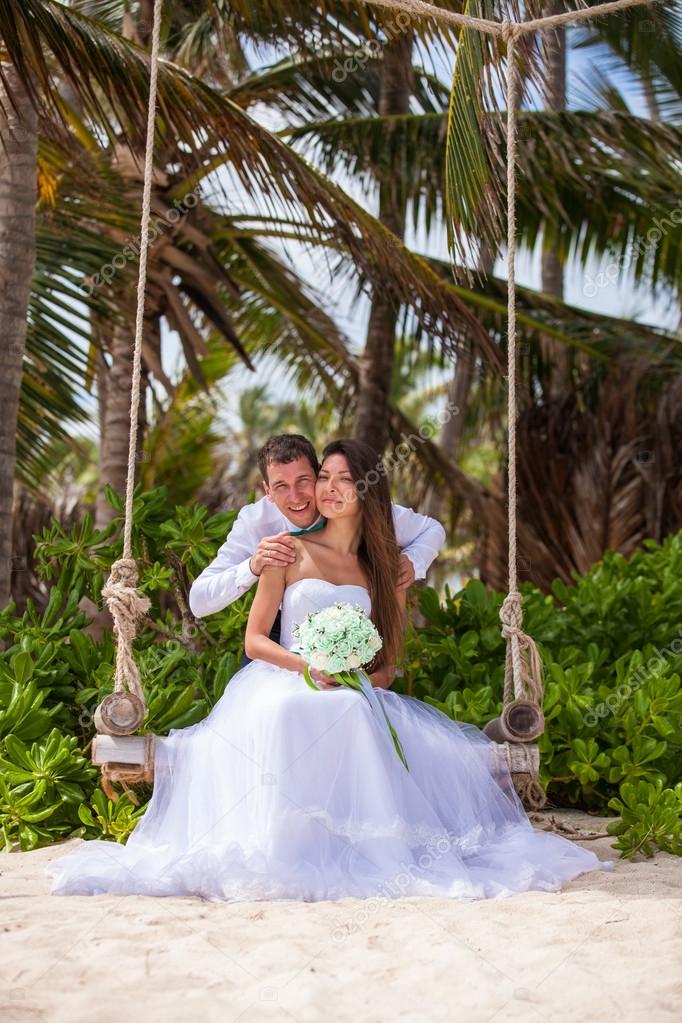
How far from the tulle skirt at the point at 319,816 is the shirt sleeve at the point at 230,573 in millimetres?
368

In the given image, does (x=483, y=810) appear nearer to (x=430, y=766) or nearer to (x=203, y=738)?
(x=430, y=766)

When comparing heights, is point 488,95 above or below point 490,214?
above

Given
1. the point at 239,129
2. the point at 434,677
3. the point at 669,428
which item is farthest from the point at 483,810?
the point at 669,428

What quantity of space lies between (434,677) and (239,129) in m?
2.69

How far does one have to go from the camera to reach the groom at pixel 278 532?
3.98 m

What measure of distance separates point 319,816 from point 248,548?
124 centimetres

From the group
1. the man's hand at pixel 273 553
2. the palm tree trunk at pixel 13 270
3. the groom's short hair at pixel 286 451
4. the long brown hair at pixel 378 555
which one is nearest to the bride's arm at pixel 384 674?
the long brown hair at pixel 378 555

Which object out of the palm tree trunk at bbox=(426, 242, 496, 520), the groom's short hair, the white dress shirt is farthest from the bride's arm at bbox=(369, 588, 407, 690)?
the palm tree trunk at bbox=(426, 242, 496, 520)

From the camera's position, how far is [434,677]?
16.9ft

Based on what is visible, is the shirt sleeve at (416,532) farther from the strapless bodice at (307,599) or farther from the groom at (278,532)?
the strapless bodice at (307,599)

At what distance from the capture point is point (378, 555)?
4.07m

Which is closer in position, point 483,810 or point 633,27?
point 483,810

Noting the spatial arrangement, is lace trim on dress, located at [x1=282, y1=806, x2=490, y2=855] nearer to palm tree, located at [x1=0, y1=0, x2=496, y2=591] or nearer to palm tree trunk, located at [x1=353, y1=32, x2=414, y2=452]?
palm tree, located at [x1=0, y1=0, x2=496, y2=591]

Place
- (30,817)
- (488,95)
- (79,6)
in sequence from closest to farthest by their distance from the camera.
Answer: (30,817) → (488,95) → (79,6)
